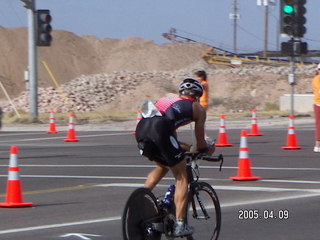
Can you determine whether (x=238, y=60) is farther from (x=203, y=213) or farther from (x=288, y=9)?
(x=203, y=213)

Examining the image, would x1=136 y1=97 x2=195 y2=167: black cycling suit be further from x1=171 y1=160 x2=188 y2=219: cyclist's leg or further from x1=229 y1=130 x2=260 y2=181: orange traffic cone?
x1=229 y1=130 x2=260 y2=181: orange traffic cone

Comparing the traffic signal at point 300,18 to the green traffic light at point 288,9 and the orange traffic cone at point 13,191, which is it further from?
the orange traffic cone at point 13,191

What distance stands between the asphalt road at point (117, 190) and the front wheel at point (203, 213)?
A: 1.74 ft

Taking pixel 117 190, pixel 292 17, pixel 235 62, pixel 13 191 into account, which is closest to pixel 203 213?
pixel 13 191

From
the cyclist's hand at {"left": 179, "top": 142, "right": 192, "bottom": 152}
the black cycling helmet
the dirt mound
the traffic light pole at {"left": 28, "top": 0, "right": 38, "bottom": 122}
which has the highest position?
the black cycling helmet

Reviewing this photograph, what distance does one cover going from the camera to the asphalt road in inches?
387

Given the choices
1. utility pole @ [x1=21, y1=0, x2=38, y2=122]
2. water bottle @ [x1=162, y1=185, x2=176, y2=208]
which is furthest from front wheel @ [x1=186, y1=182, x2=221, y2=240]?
utility pole @ [x1=21, y1=0, x2=38, y2=122]

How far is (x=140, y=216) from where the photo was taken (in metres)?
8.00

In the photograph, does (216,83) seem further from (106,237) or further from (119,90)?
(106,237)

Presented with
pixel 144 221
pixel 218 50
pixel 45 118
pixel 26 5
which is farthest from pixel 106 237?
pixel 218 50

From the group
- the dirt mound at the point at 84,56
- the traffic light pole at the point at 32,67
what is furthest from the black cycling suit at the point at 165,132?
the dirt mound at the point at 84,56

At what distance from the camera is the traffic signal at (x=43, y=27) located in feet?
100

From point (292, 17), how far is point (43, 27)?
395 inches

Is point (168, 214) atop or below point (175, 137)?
below
